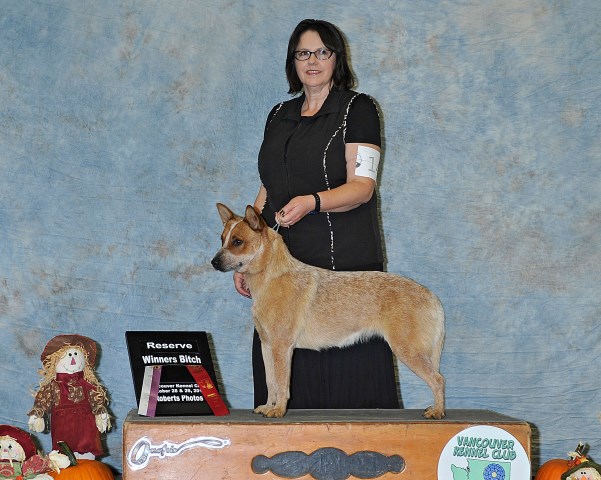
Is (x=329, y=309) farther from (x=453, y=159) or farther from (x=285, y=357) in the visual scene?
(x=453, y=159)

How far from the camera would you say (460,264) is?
150 inches

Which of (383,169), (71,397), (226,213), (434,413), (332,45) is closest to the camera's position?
(434,413)

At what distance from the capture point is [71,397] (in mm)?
2896

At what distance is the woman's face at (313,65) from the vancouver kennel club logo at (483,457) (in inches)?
49.7

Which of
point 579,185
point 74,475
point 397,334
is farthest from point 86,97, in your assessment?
point 579,185

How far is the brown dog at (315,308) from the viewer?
7.45 feet

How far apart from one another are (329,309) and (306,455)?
0.47 m

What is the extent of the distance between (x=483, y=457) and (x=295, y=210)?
94 cm

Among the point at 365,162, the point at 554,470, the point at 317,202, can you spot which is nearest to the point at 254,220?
the point at 317,202

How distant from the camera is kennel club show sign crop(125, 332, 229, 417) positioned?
7.37ft

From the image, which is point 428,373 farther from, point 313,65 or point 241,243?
point 313,65

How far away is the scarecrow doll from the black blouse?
41.6 inches

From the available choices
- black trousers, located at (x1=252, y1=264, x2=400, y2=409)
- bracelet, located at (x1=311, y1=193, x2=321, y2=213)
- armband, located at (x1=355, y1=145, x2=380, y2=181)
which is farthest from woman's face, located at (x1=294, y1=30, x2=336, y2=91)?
black trousers, located at (x1=252, y1=264, x2=400, y2=409)

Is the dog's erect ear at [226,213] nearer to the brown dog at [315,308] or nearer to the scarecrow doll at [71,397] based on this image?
the brown dog at [315,308]
